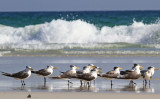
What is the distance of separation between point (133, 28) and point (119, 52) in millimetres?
9988

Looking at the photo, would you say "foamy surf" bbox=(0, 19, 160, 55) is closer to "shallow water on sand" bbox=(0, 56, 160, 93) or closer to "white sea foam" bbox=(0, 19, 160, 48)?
"white sea foam" bbox=(0, 19, 160, 48)

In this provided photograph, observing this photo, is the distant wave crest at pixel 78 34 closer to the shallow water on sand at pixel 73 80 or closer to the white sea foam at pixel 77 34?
the white sea foam at pixel 77 34

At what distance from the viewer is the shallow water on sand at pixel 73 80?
1043cm

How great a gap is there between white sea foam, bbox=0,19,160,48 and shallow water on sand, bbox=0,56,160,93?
8.48 meters

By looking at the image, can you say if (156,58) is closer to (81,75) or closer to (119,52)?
(119,52)

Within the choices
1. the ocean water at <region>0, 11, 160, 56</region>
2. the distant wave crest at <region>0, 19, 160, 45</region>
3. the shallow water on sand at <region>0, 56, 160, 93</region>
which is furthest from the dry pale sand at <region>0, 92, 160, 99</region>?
the distant wave crest at <region>0, 19, 160, 45</region>

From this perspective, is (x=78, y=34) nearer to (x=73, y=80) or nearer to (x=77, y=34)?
(x=77, y=34)

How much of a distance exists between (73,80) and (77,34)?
15.5 meters

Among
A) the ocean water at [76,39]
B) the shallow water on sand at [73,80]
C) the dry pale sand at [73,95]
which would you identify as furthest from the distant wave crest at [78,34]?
the dry pale sand at [73,95]

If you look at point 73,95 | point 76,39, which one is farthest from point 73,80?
point 76,39

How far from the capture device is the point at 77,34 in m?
27.3

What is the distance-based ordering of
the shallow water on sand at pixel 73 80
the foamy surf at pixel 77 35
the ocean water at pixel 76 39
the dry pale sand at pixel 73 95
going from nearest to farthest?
the dry pale sand at pixel 73 95
the shallow water on sand at pixel 73 80
the ocean water at pixel 76 39
the foamy surf at pixel 77 35

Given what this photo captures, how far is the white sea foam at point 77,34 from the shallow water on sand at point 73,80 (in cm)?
848

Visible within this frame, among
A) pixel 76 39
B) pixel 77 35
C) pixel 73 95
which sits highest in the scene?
pixel 77 35
